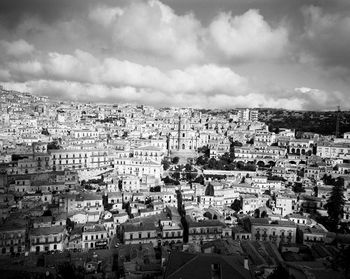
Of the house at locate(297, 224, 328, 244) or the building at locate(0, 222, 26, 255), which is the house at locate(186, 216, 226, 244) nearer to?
the house at locate(297, 224, 328, 244)

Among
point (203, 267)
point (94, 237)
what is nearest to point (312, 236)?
point (203, 267)

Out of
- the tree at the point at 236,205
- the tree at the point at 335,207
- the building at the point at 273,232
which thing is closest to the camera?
the building at the point at 273,232

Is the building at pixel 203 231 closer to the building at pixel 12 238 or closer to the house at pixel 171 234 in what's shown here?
the house at pixel 171 234

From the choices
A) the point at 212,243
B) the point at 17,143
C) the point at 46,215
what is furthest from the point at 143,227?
the point at 17,143

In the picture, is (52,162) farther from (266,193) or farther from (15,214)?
(266,193)

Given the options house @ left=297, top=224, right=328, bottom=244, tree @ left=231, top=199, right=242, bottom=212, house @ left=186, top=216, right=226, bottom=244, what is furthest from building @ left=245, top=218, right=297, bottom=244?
tree @ left=231, top=199, right=242, bottom=212

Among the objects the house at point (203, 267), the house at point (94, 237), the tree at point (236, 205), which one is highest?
the house at point (203, 267)

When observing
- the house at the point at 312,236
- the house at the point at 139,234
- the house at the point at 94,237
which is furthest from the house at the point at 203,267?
the house at the point at 312,236

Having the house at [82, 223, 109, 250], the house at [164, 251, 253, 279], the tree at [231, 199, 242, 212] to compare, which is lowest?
the house at [82, 223, 109, 250]

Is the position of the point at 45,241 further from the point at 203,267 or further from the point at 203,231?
the point at 203,267
